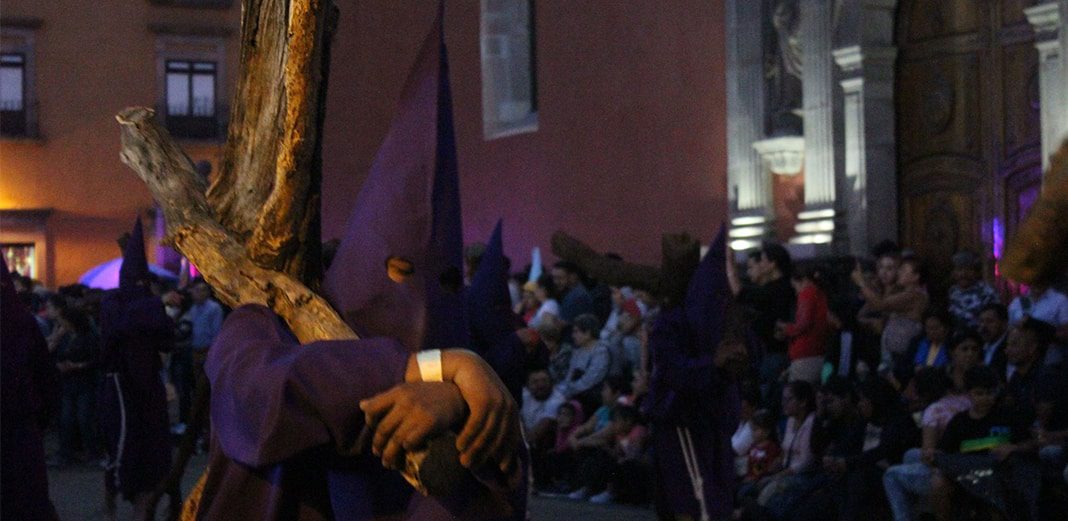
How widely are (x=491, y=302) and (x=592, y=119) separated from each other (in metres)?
11.4

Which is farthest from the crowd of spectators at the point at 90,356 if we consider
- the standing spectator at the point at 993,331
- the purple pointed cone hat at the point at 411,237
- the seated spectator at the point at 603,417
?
the purple pointed cone hat at the point at 411,237

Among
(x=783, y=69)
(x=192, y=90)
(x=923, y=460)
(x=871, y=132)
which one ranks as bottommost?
(x=923, y=460)

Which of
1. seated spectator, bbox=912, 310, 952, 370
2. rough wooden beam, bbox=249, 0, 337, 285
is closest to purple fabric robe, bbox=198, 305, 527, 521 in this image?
rough wooden beam, bbox=249, 0, 337, 285

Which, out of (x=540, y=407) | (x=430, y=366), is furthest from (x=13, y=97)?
(x=430, y=366)

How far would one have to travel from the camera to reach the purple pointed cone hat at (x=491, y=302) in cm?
936

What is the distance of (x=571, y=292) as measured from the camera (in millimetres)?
15398

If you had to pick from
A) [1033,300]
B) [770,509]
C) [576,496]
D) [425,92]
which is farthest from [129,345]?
[425,92]

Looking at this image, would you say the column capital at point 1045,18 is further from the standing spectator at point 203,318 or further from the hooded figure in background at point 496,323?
the standing spectator at point 203,318

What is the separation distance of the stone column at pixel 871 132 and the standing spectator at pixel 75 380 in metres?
7.18

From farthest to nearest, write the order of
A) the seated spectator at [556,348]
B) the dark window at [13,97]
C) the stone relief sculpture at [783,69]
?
the dark window at [13,97] → the stone relief sculpture at [783,69] → the seated spectator at [556,348]

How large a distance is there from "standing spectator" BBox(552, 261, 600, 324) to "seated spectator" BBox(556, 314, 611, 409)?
0.69m

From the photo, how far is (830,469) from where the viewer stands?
33.6ft

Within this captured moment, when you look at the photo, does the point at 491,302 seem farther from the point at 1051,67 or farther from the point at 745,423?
the point at 1051,67

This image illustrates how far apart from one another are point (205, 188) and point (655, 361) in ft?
21.4
